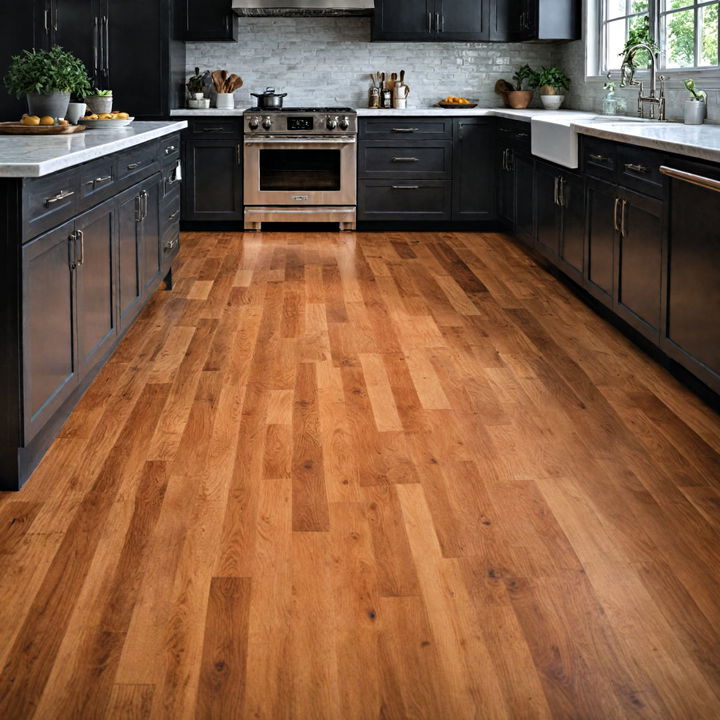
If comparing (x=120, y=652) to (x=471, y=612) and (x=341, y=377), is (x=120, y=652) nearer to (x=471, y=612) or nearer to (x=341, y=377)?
(x=471, y=612)

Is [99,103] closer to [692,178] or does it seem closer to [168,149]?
[168,149]

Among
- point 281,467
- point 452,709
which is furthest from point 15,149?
point 452,709

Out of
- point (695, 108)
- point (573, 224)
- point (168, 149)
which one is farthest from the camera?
point (573, 224)

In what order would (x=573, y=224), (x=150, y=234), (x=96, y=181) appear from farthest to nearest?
(x=573, y=224)
(x=150, y=234)
(x=96, y=181)

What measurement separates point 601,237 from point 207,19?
4.08 m

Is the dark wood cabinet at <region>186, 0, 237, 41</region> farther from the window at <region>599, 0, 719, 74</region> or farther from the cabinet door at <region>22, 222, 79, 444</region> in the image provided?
the cabinet door at <region>22, 222, 79, 444</region>

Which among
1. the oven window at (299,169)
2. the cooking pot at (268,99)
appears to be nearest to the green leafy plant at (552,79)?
the oven window at (299,169)

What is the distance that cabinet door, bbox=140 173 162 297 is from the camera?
414 centimetres

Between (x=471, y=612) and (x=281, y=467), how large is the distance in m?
0.93

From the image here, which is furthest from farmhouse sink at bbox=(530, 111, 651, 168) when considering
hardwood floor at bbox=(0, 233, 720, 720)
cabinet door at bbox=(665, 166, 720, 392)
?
cabinet door at bbox=(665, 166, 720, 392)

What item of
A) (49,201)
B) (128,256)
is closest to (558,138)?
(128,256)

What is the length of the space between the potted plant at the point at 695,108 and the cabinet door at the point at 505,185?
2.00m

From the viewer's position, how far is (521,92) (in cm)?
755

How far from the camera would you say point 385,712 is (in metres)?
1.59
